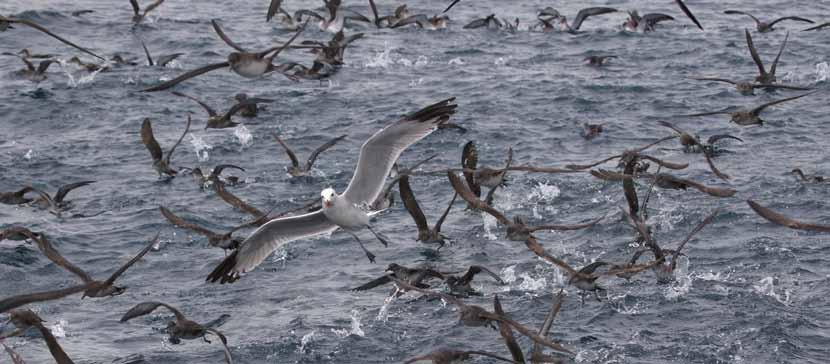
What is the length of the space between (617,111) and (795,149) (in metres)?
4.63

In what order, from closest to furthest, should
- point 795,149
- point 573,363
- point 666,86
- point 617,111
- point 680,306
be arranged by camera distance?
point 573,363, point 680,306, point 795,149, point 617,111, point 666,86

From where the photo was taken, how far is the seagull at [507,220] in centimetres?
1358

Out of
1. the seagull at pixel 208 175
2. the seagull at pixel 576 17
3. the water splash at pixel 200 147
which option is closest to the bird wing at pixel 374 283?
the seagull at pixel 208 175

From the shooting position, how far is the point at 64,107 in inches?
1128

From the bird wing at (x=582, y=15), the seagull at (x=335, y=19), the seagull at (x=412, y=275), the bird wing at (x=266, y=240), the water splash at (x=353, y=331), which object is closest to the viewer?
the bird wing at (x=266, y=240)

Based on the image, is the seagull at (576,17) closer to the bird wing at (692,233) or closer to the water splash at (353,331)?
the bird wing at (692,233)

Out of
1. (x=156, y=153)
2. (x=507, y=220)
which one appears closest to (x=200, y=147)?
(x=156, y=153)

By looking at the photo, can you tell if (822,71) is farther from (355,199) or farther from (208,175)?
(355,199)

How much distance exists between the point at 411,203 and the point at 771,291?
5.58 m

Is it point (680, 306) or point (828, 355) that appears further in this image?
point (680, 306)

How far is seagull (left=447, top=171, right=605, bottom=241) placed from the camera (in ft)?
44.5

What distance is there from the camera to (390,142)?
565 inches

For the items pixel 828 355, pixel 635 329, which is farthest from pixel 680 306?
pixel 828 355

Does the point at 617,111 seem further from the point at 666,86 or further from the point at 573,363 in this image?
the point at 573,363
